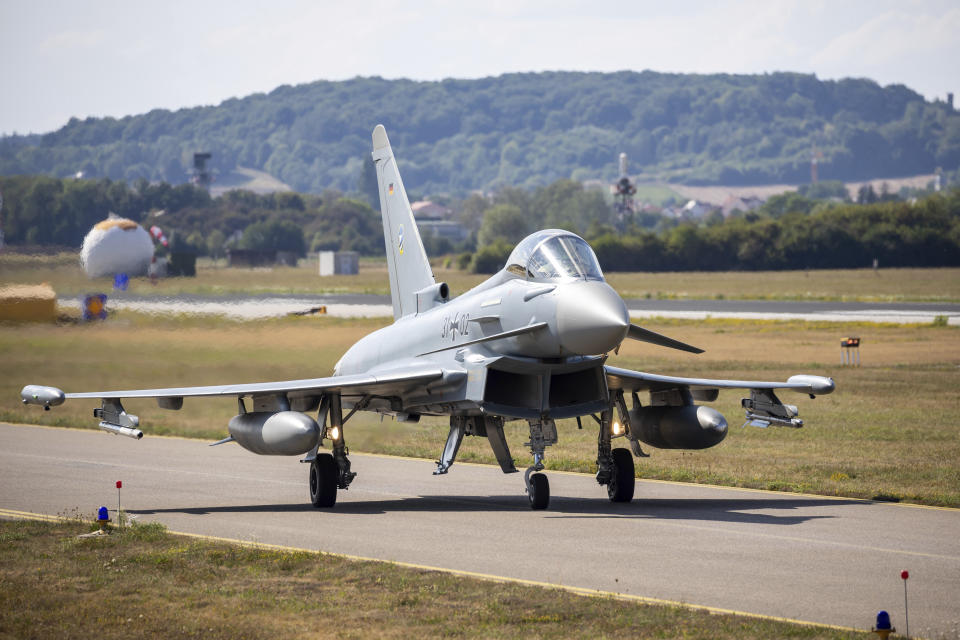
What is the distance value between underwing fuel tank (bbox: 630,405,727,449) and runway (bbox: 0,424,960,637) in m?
0.96

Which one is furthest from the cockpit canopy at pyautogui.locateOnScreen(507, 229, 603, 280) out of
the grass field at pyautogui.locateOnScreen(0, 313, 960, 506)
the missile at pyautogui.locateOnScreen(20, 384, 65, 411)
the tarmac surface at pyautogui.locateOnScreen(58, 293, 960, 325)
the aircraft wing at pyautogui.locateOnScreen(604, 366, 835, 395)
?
the tarmac surface at pyautogui.locateOnScreen(58, 293, 960, 325)

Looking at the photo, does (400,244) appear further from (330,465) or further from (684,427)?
(684,427)

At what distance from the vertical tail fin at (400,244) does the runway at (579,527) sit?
345 cm

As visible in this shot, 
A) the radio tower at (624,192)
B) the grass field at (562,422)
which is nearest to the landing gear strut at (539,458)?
the grass field at (562,422)

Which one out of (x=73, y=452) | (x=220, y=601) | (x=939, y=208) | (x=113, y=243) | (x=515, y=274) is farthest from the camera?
(x=939, y=208)

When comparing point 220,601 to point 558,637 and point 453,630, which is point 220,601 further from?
point 558,637

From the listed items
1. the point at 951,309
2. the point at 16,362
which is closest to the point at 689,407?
the point at 16,362

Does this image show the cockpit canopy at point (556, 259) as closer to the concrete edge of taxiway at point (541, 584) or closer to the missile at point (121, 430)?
the concrete edge of taxiway at point (541, 584)

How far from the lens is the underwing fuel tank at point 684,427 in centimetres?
1912

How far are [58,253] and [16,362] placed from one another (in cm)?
425

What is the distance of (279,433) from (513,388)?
3522 mm

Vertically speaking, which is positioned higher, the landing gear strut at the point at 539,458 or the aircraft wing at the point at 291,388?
the aircraft wing at the point at 291,388

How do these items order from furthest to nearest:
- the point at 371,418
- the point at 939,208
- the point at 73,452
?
the point at 939,208 → the point at 73,452 → the point at 371,418

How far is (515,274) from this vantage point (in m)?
18.3
